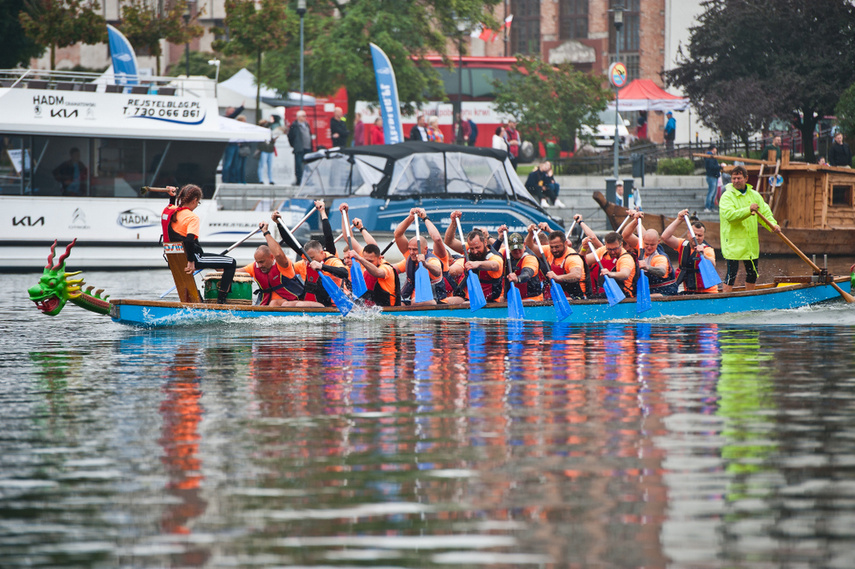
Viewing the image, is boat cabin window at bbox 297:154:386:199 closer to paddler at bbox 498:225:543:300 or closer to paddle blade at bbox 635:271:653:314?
paddler at bbox 498:225:543:300

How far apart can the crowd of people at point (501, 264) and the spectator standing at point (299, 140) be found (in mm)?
14696

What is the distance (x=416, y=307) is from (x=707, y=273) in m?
4.00

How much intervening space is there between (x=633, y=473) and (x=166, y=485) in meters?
2.60

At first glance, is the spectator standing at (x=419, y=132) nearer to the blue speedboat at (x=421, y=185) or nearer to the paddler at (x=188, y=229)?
the blue speedboat at (x=421, y=185)

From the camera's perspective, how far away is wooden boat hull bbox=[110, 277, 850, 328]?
570 inches

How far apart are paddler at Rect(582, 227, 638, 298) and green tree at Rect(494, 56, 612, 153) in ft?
75.7

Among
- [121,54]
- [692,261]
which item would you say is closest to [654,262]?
[692,261]

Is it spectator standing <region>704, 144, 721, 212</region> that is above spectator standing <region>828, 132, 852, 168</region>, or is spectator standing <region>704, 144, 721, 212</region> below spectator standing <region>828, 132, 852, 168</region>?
below

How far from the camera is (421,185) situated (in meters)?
25.3

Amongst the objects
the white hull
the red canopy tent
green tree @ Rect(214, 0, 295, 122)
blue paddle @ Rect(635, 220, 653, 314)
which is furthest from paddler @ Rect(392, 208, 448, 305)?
the red canopy tent

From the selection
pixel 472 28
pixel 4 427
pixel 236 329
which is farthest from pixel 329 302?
pixel 472 28

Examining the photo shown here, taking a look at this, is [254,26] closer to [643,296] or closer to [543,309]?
[543,309]

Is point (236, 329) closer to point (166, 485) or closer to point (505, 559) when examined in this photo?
point (166, 485)

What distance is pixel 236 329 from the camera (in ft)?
48.6
